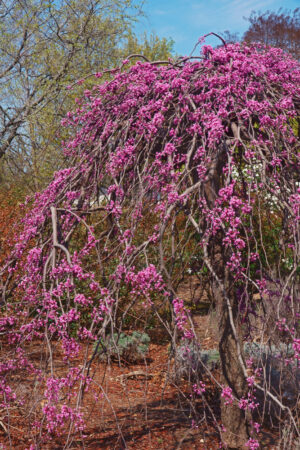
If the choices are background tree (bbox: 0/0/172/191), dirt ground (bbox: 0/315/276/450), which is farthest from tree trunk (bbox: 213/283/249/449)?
background tree (bbox: 0/0/172/191)

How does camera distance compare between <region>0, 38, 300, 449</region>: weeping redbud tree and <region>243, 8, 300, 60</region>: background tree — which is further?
<region>243, 8, 300, 60</region>: background tree

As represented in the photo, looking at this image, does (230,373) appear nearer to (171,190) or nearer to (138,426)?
(138,426)

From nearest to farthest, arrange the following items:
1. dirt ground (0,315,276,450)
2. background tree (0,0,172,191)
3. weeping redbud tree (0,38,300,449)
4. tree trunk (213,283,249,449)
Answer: weeping redbud tree (0,38,300,449), tree trunk (213,283,249,449), dirt ground (0,315,276,450), background tree (0,0,172,191)

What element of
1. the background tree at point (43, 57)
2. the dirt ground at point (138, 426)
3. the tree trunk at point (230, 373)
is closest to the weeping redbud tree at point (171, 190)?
the tree trunk at point (230, 373)

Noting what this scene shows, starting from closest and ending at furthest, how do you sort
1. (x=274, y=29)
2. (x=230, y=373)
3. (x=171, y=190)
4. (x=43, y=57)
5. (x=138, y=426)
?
(x=171, y=190), (x=230, y=373), (x=138, y=426), (x=43, y=57), (x=274, y=29)

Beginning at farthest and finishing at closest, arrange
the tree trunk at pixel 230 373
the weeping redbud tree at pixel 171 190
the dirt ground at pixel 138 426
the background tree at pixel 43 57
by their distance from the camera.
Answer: the background tree at pixel 43 57, the dirt ground at pixel 138 426, the tree trunk at pixel 230 373, the weeping redbud tree at pixel 171 190

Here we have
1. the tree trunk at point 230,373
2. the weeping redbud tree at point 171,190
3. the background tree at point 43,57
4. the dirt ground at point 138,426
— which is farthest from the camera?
the background tree at point 43,57

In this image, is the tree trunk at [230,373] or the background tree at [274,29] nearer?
the tree trunk at [230,373]

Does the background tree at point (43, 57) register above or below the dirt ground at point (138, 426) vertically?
above

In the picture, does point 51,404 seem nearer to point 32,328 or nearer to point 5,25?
point 32,328

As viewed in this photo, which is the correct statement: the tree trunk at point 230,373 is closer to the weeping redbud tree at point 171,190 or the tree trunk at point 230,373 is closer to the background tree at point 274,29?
the weeping redbud tree at point 171,190

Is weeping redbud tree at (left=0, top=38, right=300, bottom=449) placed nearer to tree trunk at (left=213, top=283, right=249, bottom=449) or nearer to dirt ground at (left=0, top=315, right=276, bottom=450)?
tree trunk at (left=213, top=283, right=249, bottom=449)

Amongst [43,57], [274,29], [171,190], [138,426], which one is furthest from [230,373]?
[274,29]

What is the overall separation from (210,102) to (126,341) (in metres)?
4.21
